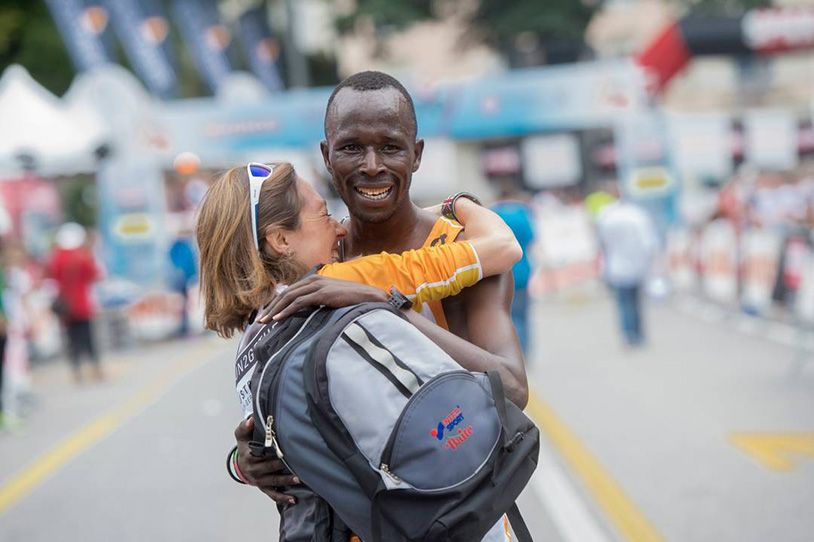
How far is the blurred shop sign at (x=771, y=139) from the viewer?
24.7 metres

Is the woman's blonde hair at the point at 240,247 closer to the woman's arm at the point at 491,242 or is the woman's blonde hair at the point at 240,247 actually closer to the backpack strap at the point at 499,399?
the woman's arm at the point at 491,242

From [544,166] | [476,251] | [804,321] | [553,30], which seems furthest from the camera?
[553,30]

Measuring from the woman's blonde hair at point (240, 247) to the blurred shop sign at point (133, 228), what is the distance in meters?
18.9

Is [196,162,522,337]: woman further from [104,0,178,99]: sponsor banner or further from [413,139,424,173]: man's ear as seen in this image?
[104,0,178,99]: sponsor banner

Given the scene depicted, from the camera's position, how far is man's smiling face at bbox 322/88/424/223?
2322 millimetres

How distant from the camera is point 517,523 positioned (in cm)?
229

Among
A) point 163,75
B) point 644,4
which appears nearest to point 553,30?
point 644,4

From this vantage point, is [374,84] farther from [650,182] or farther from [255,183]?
[650,182]

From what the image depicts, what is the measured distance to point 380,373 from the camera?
197 cm

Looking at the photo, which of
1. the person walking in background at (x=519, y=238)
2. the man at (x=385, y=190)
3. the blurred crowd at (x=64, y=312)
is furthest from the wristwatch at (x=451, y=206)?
the blurred crowd at (x=64, y=312)

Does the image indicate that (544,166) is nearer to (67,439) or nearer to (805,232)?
(805,232)

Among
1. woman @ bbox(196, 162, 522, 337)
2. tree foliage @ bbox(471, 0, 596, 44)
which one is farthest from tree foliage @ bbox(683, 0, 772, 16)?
woman @ bbox(196, 162, 522, 337)

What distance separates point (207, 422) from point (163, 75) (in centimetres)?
1523

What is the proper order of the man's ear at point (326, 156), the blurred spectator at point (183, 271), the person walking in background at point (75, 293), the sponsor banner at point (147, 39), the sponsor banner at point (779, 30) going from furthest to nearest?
the sponsor banner at point (779, 30) < the sponsor banner at point (147, 39) < the blurred spectator at point (183, 271) < the person walking in background at point (75, 293) < the man's ear at point (326, 156)
